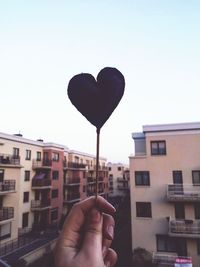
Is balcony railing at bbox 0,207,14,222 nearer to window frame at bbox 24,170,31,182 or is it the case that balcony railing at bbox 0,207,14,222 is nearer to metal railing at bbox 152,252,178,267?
window frame at bbox 24,170,31,182

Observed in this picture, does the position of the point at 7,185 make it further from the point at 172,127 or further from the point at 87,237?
the point at 87,237

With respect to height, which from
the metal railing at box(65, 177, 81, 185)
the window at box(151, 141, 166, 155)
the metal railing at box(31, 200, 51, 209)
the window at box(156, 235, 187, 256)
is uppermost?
the window at box(151, 141, 166, 155)

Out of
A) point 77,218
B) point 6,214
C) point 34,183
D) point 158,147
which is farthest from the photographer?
point 34,183

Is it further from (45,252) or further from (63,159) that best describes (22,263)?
(63,159)

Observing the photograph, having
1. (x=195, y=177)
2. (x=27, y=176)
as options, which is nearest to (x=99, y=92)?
(x=195, y=177)

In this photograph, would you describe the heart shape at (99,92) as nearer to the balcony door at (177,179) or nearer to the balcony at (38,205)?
the balcony door at (177,179)

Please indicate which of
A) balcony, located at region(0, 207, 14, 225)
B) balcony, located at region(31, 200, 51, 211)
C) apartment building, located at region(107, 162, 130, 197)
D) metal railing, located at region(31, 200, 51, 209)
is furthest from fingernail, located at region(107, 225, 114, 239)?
apartment building, located at region(107, 162, 130, 197)
